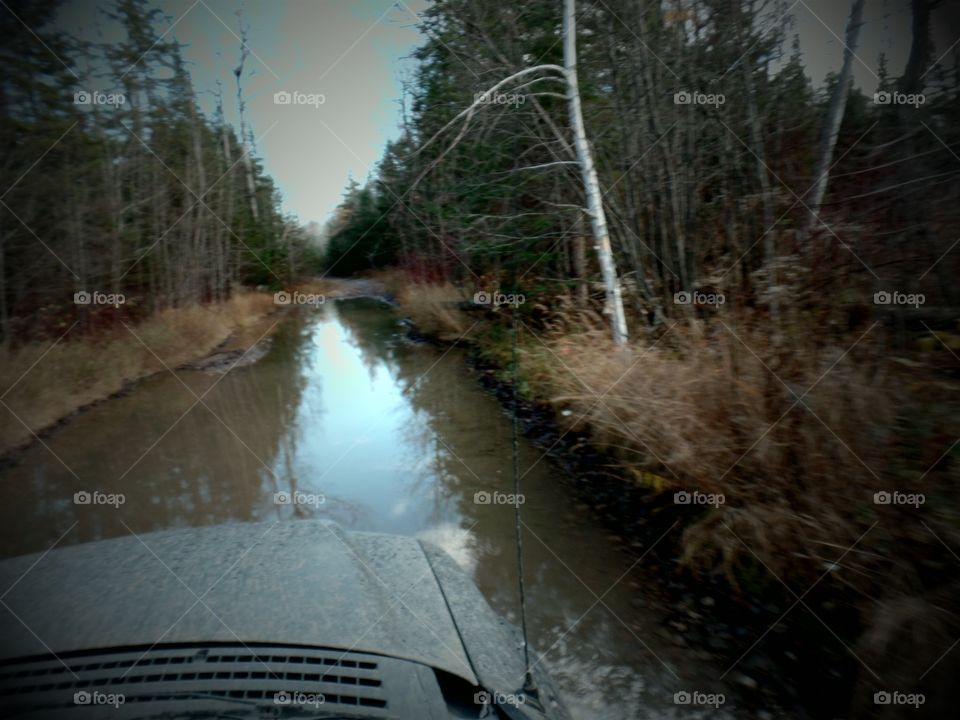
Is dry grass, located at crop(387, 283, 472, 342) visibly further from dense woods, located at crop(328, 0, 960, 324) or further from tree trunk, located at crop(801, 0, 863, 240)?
tree trunk, located at crop(801, 0, 863, 240)

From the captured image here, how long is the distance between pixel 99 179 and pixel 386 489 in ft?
34.8

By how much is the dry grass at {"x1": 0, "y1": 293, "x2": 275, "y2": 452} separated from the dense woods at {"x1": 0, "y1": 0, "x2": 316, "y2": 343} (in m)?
0.66

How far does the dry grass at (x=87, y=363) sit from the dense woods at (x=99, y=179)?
658 millimetres

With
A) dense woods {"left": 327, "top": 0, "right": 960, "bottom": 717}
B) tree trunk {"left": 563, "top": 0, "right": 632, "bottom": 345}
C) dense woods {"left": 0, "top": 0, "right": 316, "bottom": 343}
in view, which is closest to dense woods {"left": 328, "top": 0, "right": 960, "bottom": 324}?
dense woods {"left": 327, "top": 0, "right": 960, "bottom": 717}

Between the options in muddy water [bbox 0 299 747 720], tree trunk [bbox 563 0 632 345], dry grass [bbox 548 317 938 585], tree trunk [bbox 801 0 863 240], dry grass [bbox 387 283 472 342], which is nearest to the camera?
muddy water [bbox 0 299 747 720]

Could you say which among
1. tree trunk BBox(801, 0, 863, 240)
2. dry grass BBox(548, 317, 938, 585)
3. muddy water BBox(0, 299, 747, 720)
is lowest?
muddy water BBox(0, 299, 747, 720)

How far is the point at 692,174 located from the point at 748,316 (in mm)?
2832

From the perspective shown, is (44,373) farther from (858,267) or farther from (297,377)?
(858,267)

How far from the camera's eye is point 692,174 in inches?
268

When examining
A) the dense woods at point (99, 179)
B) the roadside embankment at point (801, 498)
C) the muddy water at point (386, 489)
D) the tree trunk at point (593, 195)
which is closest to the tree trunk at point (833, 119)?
the roadside embankment at point (801, 498)

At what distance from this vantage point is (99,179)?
11.0m

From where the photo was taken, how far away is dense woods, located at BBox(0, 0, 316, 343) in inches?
302

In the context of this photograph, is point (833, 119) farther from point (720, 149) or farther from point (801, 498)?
point (801, 498)

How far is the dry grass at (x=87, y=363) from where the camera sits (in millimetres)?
7305
